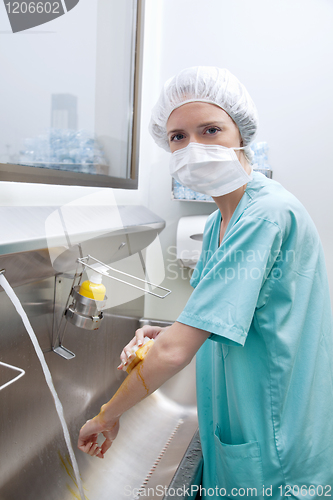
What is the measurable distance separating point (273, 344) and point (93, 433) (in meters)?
0.44

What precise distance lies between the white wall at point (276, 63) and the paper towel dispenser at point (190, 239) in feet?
0.93

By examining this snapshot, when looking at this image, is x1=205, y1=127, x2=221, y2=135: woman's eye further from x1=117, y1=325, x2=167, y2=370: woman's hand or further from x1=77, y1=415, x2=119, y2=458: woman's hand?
x1=77, y1=415, x2=119, y2=458: woman's hand

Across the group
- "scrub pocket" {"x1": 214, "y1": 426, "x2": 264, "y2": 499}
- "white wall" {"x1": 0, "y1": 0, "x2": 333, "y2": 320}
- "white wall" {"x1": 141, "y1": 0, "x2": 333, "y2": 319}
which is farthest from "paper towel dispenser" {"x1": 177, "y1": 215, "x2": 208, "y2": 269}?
"scrub pocket" {"x1": 214, "y1": 426, "x2": 264, "y2": 499}

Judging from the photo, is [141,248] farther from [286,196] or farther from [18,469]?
[18,469]

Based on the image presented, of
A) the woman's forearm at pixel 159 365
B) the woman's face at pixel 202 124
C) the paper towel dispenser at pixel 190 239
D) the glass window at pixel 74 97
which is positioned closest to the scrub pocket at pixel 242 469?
the woman's forearm at pixel 159 365

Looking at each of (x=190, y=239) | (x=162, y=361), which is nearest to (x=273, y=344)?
(x=162, y=361)

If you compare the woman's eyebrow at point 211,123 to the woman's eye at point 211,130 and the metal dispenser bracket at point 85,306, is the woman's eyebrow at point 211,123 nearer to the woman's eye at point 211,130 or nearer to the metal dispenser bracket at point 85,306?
the woman's eye at point 211,130

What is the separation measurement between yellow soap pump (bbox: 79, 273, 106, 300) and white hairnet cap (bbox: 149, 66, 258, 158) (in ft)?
1.50

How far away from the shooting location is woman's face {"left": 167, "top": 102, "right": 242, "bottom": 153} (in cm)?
85

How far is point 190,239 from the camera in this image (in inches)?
71.3

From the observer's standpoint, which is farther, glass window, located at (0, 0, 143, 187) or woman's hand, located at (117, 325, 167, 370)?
glass window, located at (0, 0, 143, 187)

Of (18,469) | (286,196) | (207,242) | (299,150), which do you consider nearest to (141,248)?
(207,242)

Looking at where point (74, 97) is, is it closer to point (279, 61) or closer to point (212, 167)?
point (212, 167)

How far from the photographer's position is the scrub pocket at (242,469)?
763 mm
